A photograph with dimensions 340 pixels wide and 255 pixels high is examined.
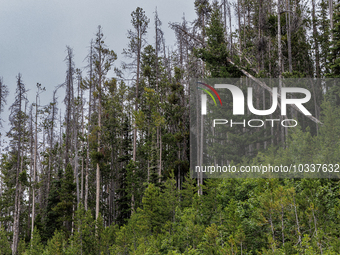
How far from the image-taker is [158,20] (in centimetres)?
2431

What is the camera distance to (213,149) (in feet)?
64.2

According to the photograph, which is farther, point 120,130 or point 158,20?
point 120,130

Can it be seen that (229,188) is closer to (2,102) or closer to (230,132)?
(230,132)

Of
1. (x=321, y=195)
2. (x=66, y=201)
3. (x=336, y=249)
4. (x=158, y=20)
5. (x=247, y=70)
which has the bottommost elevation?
(x=66, y=201)

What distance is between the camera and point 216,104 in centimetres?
1945

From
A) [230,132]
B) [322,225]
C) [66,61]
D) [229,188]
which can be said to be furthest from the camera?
[66,61]

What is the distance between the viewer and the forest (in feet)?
32.0

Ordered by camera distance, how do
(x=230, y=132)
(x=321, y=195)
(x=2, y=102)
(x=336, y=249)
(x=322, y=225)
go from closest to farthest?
(x=336, y=249) → (x=322, y=225) → (x=321, y=195) → (x=230, y=132) → (x=2, y=102)

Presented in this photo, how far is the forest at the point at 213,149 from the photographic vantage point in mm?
9758

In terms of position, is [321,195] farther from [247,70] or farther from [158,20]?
[158,20]

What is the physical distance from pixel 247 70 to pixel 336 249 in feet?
39.0

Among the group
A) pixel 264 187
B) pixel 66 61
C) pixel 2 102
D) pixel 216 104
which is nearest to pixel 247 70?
pixel 216 104

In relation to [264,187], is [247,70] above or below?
above

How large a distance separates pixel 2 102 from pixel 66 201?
8.66 meters
